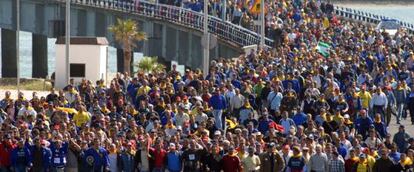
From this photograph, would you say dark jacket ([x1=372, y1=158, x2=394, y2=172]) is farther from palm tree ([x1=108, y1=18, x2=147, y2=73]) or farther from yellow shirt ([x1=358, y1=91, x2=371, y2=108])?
palm tree ([x1=108, y1=18, x2=147, y2=73])

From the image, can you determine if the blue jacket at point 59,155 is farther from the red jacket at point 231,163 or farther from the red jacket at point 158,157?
the red jacket at point 231,163

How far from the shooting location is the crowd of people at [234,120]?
107 ft

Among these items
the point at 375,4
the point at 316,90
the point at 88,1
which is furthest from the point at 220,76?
the point at 375,4

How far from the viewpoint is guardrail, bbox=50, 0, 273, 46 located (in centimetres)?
6744

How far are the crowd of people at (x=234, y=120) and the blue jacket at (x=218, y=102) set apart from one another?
0.04m

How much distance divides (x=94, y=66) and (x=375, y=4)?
87.1 metres

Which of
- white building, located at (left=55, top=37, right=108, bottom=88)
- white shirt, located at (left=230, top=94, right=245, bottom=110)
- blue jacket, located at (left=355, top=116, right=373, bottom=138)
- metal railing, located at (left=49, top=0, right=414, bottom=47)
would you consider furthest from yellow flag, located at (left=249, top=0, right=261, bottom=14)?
blue jacket, located at (left=355, top=116, right=373, bottom=138)

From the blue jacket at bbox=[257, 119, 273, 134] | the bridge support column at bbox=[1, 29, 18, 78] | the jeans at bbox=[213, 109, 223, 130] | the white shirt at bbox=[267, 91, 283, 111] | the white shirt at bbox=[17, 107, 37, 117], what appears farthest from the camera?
the bridge support column at bbox=[1, 29, 18, 78]

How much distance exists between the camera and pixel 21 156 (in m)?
33.0

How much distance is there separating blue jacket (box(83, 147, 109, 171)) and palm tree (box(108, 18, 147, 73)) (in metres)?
40.5

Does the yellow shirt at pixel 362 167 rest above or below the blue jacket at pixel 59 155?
above

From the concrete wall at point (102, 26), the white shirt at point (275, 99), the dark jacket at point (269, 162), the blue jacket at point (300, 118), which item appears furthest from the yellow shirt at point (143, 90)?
the concrete wall at point (102, 26)

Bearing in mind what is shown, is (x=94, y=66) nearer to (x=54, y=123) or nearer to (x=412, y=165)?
(x=54, y=123)

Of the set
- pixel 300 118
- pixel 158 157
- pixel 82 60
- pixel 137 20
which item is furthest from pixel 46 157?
pixel 137 20
